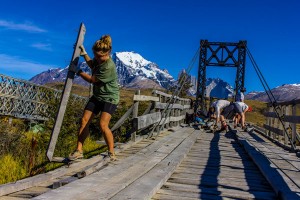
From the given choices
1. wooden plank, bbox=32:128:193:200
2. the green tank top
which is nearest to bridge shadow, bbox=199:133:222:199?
wooden plank, bbox=32:128:193:200

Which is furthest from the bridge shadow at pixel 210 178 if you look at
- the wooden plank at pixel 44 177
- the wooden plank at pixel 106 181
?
the wooden plank at pixel 44 177

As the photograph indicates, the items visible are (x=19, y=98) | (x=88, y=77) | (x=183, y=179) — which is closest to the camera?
(x=183, y=179)

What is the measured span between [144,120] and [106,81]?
341 cm

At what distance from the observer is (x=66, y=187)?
386 centimetres

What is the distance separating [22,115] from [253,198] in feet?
87.1

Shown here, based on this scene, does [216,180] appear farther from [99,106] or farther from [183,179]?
[99,106]

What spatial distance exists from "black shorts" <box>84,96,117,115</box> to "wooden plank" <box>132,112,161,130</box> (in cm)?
250

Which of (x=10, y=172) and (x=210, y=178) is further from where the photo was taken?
(x=10, y=172)

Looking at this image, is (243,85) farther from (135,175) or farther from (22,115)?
(135,175)

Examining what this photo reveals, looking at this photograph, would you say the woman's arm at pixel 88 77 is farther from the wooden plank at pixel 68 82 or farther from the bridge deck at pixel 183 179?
the bridge deck at pixel 183 179

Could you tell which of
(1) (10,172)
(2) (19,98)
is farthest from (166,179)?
(2) (19,98)


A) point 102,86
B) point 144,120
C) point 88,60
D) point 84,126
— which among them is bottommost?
point 84,126

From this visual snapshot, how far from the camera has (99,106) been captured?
19.1ft

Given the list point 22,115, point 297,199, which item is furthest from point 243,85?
point 297,199
